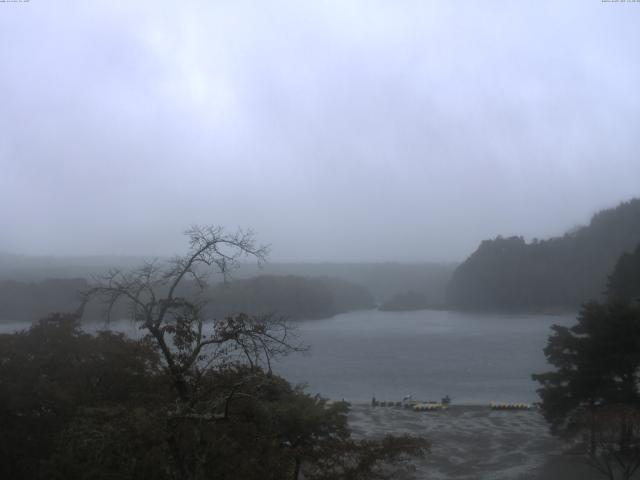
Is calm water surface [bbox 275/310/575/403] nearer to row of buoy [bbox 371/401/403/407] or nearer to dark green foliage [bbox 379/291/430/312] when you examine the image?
row of buoy [bbox 371/401/403/407]

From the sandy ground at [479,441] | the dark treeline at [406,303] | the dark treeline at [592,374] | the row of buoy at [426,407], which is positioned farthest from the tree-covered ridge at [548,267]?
the dark treeline at [592,374]

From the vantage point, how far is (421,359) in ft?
95.8

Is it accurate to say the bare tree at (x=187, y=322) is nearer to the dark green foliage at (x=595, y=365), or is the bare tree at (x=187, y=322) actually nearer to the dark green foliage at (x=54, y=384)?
the dark green foliage at (x=54, y=384)

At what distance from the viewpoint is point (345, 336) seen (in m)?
34.5

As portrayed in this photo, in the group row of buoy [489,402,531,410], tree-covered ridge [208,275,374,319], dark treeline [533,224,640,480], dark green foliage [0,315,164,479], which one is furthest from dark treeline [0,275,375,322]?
row of buoy [489,402,531,410]

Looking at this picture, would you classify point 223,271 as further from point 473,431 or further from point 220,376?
point 473,431

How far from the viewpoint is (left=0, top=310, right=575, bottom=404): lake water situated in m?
22.2

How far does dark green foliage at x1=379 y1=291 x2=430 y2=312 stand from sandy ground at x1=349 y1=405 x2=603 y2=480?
106ft

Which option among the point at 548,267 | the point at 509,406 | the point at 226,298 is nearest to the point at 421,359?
the point at 509,406

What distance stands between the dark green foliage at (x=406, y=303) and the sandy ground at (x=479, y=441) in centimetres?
3239

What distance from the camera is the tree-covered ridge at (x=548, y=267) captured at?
44.2 m

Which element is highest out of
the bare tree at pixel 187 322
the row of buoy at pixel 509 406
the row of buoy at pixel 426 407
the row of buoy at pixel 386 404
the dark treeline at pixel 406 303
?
the bare tree at pixel 187 322

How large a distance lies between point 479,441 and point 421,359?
13.6 m

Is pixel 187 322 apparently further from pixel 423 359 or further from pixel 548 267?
pixel 548 267
